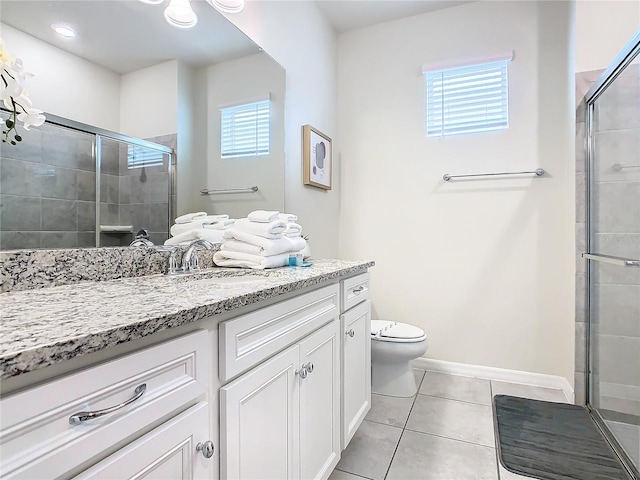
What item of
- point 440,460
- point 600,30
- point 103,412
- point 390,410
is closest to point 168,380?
point 103,412

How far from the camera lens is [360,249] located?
277cm

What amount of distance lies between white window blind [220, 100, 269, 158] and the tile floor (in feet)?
Answer: 4.93

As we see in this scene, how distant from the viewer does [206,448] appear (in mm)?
732

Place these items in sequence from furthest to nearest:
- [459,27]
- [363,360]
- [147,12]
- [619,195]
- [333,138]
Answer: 1. [333,138]
2. [459,27]
3. [619,195]
4. [363,360]
5. [147,12]

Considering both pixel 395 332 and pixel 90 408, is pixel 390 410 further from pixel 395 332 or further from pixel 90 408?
pixel 90 408

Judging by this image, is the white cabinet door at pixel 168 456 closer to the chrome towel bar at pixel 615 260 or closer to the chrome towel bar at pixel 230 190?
the chrome towel bar at pixel 230 190

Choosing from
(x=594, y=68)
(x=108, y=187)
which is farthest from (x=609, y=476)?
(x=108, y=187)

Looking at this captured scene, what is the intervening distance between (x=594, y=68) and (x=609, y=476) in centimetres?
203

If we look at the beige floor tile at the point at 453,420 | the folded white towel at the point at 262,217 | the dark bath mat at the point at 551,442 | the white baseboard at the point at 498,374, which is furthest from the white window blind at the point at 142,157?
the white baseboard at the point at 498,374

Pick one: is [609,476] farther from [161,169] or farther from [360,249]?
[161,169]

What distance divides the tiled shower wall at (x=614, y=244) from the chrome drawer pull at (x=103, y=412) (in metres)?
2.00

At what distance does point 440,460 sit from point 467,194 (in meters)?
1.64

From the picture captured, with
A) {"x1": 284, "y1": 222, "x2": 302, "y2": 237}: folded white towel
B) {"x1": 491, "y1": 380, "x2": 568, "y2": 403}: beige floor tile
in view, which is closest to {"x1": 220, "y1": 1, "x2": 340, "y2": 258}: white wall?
{"x1": 284, "y1": 222, "x2": 302, "y2": 237}: folded white towel

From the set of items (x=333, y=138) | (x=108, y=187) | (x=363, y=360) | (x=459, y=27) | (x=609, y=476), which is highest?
(x=459, y=27)
